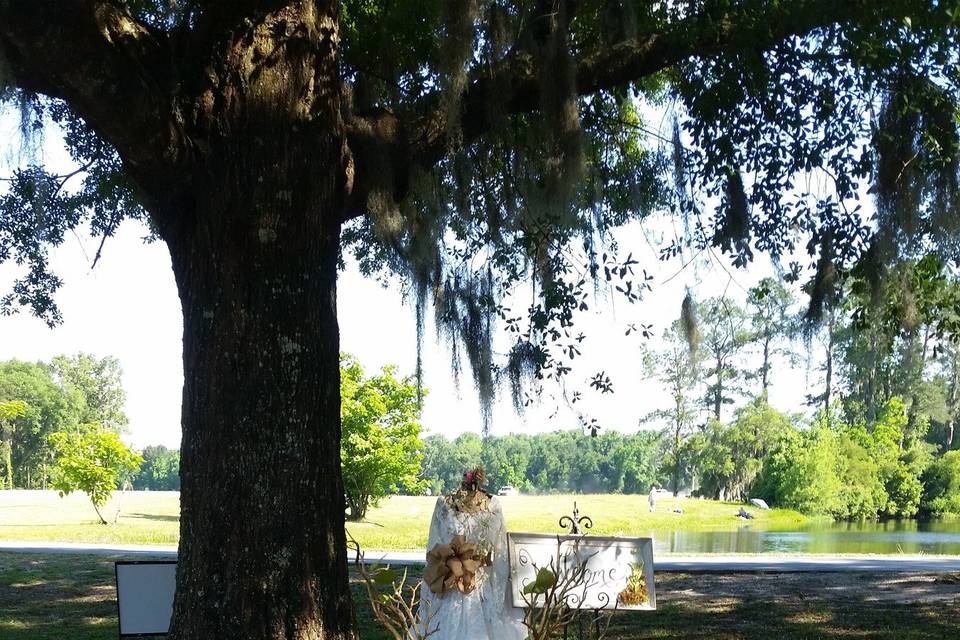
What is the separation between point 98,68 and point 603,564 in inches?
126

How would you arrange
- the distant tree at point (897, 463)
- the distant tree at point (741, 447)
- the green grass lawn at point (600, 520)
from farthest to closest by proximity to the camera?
the distant tree at point (741, 447) → the distant tree at point (897, 463) → the green grass lawn at point (600, 520)

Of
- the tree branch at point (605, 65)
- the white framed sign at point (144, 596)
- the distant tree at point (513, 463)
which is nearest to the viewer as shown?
the white framed sign at point (144, 596)

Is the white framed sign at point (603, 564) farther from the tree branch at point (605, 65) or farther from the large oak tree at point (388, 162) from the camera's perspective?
the tree branch at point (605, 65)

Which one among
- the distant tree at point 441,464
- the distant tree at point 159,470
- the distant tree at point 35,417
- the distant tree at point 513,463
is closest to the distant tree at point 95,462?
the distant tree at point 441,464

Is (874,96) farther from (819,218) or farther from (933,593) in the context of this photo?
(933,593)

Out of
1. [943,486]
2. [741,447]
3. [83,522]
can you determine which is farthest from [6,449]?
[943,486]

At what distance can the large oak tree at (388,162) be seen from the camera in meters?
4.50

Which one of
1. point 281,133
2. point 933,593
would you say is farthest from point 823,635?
point 281,133

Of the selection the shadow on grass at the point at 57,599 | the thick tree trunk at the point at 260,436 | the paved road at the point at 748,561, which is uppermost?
Result: the thick tree trunk at the point at 260,436

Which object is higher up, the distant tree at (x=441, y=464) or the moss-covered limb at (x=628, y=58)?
the moss-covered limb at (x=628, y=58)

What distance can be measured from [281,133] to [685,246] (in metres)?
3.00

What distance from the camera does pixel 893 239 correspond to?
5504mm

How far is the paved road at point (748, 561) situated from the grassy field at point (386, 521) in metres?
2.87

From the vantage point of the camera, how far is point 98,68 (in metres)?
4.50
